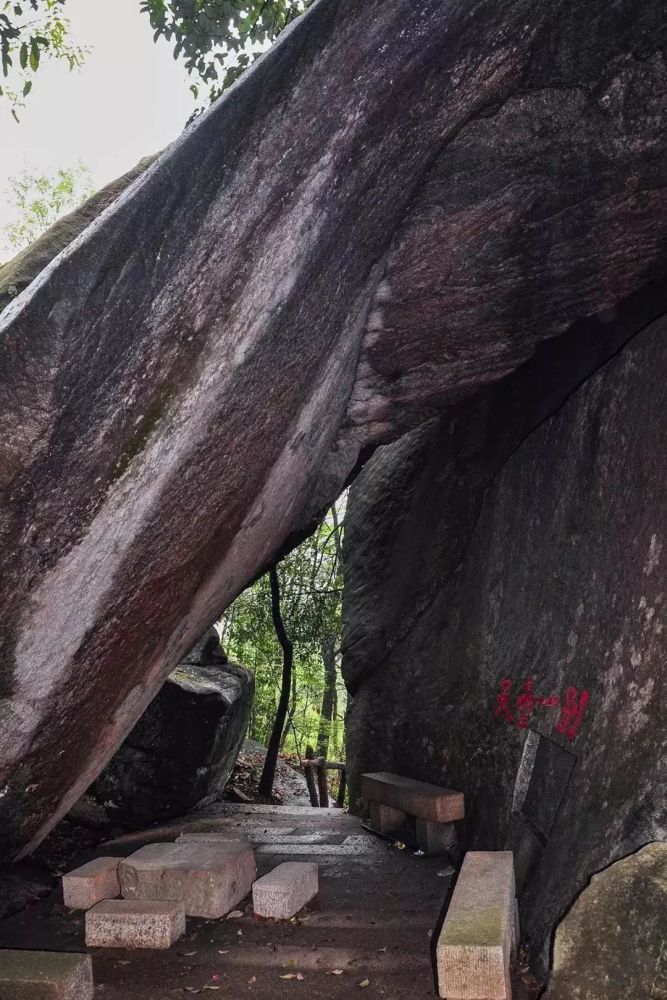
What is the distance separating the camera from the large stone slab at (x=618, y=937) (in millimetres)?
3588

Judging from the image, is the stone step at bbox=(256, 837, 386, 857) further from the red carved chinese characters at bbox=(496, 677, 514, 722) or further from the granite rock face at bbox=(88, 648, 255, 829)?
the red carved chinese characters at bbox=(496, 677, 514, 722)

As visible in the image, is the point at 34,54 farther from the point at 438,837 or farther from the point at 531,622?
the point at 438,837

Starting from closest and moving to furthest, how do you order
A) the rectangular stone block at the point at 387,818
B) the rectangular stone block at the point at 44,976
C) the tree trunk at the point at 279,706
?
the rectangular stone block at the point at 44,976
the rectangular stone block at the point at 387,818
the tree trunk at the point at 279,706

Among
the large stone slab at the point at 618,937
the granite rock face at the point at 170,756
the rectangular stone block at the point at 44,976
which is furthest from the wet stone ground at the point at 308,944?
the granite rock face at the point at 170,756

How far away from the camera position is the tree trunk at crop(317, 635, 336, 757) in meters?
19.4

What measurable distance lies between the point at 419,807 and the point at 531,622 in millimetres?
2141

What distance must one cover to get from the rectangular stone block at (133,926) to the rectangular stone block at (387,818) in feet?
11.5

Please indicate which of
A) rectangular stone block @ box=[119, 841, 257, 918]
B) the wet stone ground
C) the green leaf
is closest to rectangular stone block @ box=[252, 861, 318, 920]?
the wet stone ground

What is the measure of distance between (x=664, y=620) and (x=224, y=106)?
152 inches

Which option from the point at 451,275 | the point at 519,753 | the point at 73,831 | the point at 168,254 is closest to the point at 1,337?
the point at 168,254

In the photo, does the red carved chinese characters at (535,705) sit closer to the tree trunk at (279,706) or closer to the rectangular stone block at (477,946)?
the rectangular stone block at (477,946)

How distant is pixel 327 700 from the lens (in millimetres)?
23359

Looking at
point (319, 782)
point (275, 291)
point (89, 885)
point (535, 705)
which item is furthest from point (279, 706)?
point (275, 291)

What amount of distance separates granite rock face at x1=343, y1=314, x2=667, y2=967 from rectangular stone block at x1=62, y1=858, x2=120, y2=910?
2966mm
